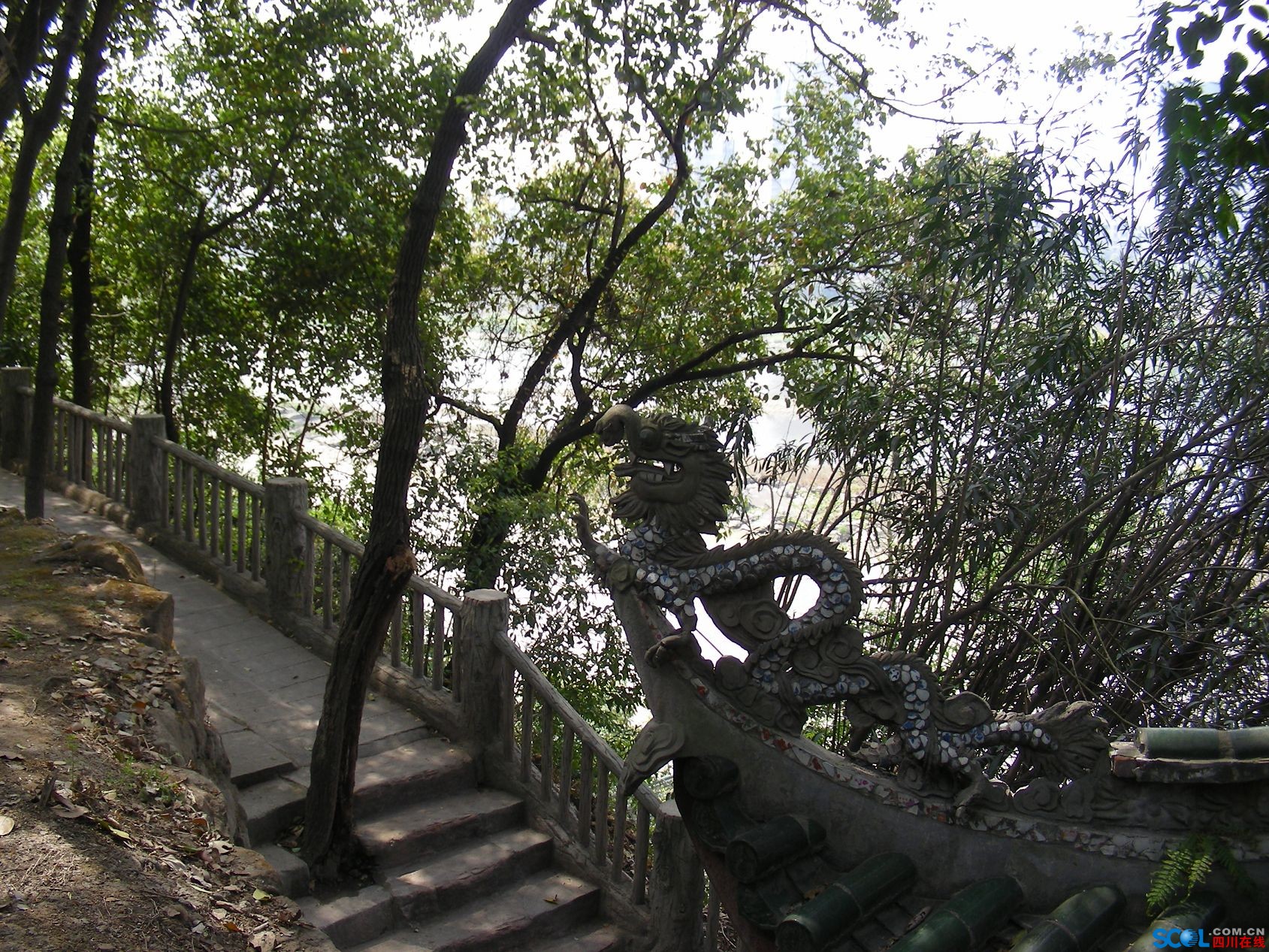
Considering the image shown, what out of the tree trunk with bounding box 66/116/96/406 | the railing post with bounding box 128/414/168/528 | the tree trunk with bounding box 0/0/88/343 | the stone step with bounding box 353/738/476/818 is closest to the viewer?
the stone step with bounding box 353/738/476/818

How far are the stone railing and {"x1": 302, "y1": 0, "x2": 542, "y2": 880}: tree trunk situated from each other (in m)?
1.08

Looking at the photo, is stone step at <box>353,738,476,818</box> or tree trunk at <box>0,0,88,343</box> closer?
stone step at <box>353,738,476,818</box>

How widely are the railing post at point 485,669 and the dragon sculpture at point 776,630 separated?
286 centimetres

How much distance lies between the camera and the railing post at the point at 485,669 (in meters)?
6.68

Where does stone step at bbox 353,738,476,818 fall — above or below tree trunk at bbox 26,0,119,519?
below

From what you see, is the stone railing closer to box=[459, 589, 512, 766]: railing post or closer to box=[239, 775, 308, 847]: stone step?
box=[459, 589, 512, 766]: railing post

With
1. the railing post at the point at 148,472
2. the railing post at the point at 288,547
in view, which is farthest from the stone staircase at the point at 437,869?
the railing post at the point at 148,472

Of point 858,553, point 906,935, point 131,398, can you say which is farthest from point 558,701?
point 131,398

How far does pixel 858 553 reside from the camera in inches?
275

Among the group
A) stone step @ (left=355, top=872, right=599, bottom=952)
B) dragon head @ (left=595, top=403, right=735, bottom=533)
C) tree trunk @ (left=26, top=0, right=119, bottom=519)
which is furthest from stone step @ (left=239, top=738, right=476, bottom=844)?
tree trunk @ (left=26, top=0, right=119, bottom=519)

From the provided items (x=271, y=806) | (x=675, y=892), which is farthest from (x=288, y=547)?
(x=675, y=892)

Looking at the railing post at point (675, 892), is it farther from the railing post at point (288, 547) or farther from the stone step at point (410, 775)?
the railing post at point (288, 547)

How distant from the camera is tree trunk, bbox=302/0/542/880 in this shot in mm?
5570

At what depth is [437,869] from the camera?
6066 millimetres
